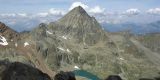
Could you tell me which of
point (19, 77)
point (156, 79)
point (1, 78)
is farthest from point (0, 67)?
point (156, 79)

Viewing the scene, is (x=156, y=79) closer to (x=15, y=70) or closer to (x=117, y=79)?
(x=117, y=79)

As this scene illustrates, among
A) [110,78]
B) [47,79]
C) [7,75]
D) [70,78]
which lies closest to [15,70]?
[7,75]

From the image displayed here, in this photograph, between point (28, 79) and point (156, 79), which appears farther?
point (156, 79)

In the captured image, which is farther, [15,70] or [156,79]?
[156,79]

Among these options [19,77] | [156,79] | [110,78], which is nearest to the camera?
[19,77]

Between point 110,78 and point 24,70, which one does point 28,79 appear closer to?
point 24,70

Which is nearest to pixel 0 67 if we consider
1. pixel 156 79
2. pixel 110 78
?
pixel 110 78

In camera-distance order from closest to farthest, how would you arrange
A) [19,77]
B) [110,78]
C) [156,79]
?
[19,77], [110,78], [156,79]

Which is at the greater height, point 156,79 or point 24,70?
point 24,70

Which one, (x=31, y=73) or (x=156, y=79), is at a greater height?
(x=31, y=73)
